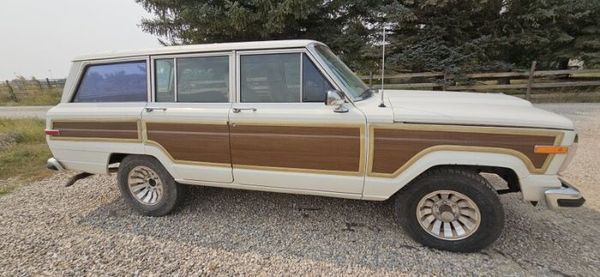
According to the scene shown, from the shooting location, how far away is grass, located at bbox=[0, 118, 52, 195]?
5488mm

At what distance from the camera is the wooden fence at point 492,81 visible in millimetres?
12844

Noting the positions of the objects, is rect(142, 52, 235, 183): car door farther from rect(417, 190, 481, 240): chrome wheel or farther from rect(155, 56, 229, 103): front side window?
rect(417, 190, 481, 240): chrome wheel

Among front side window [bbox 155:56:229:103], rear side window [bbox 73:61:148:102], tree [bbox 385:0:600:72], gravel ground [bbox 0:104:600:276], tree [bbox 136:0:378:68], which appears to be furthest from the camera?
tree [bbox 385:0:600:72]

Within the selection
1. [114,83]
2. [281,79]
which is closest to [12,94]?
[114,83]

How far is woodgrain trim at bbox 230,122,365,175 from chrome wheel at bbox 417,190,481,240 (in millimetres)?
712

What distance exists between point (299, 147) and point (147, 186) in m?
2.03

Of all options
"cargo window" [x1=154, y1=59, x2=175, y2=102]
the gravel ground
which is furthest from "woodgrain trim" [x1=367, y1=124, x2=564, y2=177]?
"cargo window" [x1=154, y1=59, x2=175, y2=102]

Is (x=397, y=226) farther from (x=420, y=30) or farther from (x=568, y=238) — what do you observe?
(x=420, y=30)

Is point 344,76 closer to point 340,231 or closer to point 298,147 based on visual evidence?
point 298,147

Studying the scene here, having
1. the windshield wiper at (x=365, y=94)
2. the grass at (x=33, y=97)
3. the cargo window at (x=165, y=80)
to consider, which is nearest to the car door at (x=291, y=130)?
the windshield wiper at (x=365, y=94)

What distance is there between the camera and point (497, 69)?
13.2 meters

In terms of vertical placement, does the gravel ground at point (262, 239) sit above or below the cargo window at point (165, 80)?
below

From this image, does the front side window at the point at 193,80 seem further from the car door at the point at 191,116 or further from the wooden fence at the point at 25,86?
the wooden fence at the point at 25,86

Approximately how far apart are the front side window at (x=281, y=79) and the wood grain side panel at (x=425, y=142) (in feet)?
2.42
